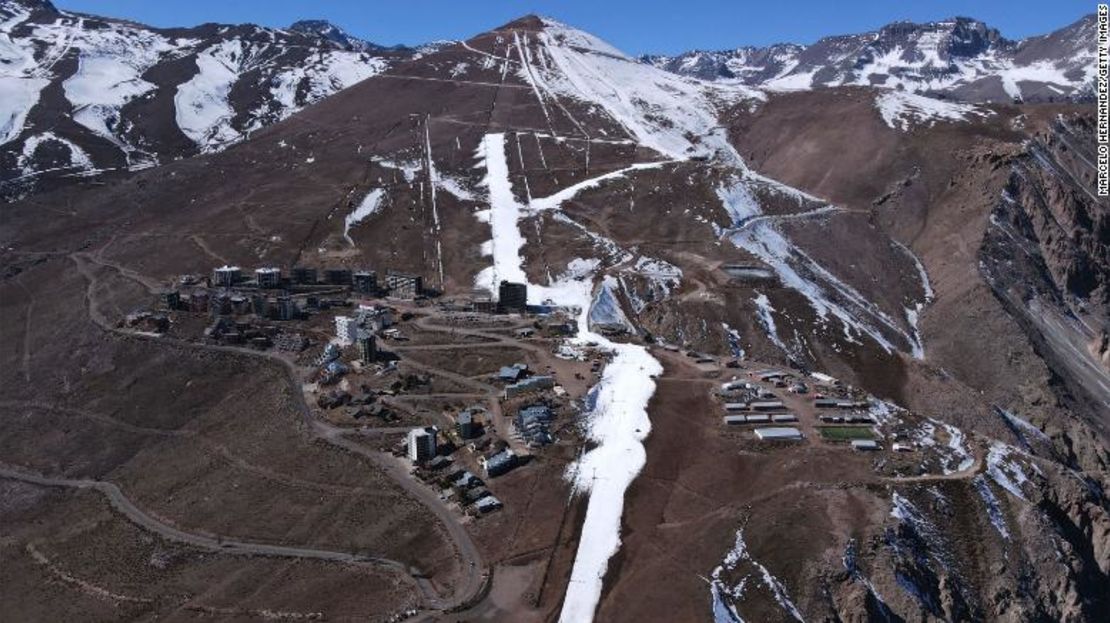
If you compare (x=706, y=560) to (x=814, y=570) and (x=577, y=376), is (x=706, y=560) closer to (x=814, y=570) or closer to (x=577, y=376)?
(x=814, y=570)

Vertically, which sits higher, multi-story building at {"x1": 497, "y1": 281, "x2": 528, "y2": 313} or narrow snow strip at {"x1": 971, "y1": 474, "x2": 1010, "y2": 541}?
multi-story building at {"x1": 497, "y1": 281, "x2": 528, "y2": 313}

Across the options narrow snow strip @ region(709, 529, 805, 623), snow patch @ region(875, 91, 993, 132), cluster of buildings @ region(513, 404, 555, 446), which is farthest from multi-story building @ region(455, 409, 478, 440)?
snow patch @ region(875, 91, 993, 132)

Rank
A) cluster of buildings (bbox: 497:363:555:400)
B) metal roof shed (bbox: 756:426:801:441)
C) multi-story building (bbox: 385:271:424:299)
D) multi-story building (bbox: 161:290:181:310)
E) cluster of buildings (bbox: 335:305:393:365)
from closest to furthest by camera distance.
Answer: metal roof shed (bbox: 756:426:801:441)
cluster of buildings (bbox: 497:363:555:400)
cluster of buildings (bbox: 335:305:393:365)
multi-story building (bbox: 161:290:181:310)
multi-story building (bbox: 385:271:424:299)

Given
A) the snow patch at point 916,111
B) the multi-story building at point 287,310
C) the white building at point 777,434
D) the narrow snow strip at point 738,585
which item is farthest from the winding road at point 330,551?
the snow patch at point 916,111

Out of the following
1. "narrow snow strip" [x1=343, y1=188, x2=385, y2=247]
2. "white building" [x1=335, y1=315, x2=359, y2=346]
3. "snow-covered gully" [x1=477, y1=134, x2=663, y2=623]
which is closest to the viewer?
"snow-covered gully" [x1=477, y1=134, x2=663, y2=623]

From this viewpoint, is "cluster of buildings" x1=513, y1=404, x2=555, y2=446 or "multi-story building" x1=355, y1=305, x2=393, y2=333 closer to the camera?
"cluster of buildings" x1=513, y1=404, x2=555, y2=446

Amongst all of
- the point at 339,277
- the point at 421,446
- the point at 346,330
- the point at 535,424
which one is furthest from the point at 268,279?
the point at 535,424

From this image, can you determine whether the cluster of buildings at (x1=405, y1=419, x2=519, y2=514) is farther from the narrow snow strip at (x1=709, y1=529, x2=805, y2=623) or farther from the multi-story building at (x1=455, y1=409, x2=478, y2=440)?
the narrow snow strip at (x1=709, y1=529, x2=805, y2=623)
